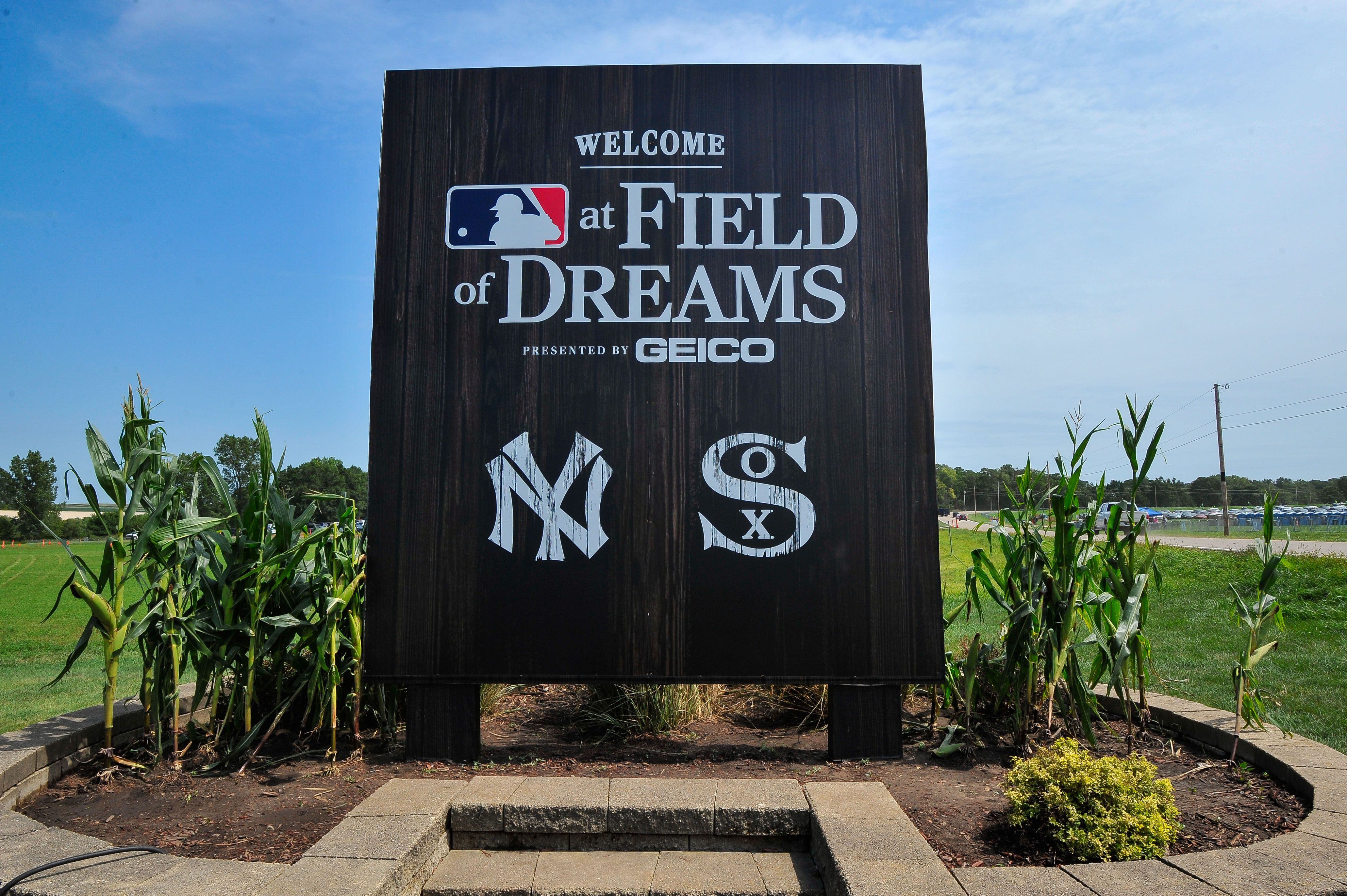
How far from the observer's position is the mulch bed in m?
2.81

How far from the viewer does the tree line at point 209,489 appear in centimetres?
373

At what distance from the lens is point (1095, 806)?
2.64 meters

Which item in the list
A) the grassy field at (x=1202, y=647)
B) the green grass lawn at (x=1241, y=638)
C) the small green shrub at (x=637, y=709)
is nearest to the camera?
the small green shrub at (x=637, y=709)

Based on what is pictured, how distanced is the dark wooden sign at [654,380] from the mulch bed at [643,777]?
417 millimetres

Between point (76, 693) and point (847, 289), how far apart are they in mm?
6690

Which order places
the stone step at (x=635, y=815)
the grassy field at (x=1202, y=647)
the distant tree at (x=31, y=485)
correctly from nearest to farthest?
the stone step at (x=635, y=815), the grassy field at (x=1202, y=647), the distant tree at (x=31, y=485)

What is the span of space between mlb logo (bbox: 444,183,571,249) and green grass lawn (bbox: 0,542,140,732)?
10.7 ft

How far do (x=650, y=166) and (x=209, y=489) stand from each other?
291 centimetres

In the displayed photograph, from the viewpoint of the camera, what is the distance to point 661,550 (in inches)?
144

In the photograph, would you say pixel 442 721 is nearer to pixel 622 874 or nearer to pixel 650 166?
pixel 622 874

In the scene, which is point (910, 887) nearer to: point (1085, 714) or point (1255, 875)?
point (1255, 875)

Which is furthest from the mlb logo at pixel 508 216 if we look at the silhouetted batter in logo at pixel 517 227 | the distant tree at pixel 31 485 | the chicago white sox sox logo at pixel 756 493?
the distant tree at pixel 31 485

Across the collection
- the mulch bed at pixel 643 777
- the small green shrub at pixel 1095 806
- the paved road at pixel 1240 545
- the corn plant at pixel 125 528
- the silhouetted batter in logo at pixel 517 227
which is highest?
the silhouetted batter in logo at pixel 517 227

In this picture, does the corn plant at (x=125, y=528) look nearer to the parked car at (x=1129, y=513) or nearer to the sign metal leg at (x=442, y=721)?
the sign metal leg at (x=442, y=721)
